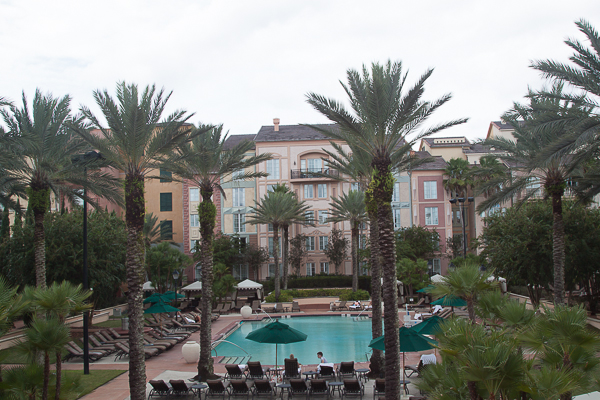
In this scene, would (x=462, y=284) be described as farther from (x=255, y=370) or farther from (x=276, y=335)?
(x=255, y=370)

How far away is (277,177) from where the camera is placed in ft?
161

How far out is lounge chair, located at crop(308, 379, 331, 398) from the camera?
13836 mm

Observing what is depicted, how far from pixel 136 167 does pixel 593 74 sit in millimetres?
13723

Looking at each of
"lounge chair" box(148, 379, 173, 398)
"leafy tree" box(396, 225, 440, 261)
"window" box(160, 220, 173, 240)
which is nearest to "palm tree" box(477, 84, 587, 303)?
"lounge chair" box(148, 379, 173, 398)

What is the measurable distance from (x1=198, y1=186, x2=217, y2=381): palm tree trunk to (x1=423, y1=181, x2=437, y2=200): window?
3462 centimetres

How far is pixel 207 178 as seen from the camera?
1722 cm

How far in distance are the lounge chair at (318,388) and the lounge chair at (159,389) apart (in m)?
4.12

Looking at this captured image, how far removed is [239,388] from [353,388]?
10.9ft

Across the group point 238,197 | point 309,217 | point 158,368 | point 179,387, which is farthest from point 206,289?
point 238,197

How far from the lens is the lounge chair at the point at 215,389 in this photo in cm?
1389

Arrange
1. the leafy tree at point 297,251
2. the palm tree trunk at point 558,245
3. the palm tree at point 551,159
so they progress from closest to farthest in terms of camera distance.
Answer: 1. the palm tree at point 551,159
2. the palm tree trunk at point 558,245
3. the leafy tree at point 297,251

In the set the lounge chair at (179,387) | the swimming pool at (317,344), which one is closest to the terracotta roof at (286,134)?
the swimming pool at (317,344)

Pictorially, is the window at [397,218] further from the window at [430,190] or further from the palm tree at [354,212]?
the palm tree at [354,212]

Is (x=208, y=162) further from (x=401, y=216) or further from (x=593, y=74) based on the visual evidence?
(x=401, y=216)
